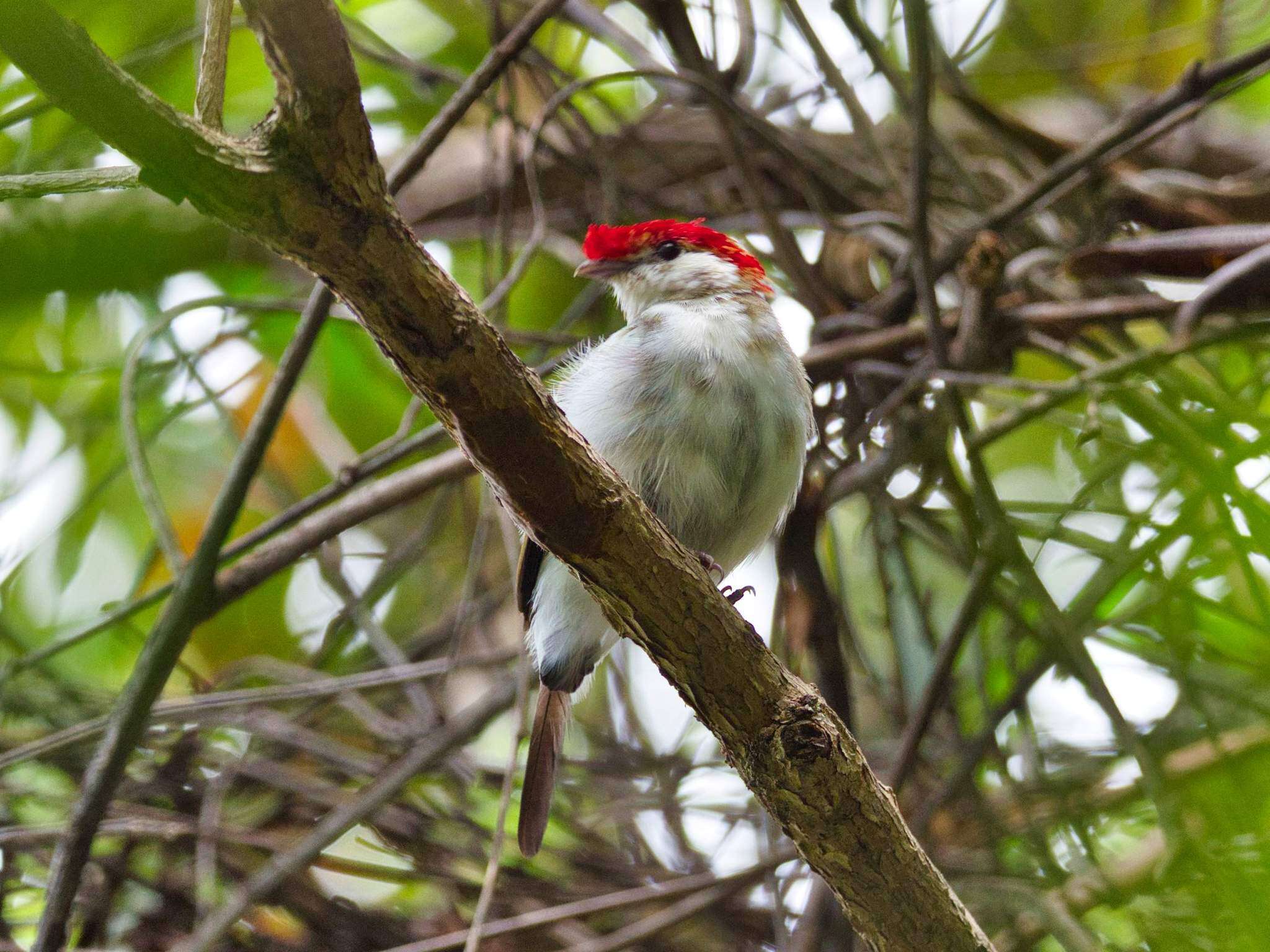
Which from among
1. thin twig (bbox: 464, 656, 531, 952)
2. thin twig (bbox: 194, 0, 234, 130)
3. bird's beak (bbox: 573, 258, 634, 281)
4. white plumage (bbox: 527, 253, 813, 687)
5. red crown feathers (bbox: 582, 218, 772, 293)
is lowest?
thin twig (bbox: 464, 656, 531, 952)

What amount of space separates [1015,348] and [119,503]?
3087mm

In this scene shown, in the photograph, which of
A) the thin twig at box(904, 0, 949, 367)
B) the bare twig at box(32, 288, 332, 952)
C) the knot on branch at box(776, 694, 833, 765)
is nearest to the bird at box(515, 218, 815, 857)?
the thin twig at box(904, 0, 949, 367)

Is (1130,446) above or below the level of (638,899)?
above

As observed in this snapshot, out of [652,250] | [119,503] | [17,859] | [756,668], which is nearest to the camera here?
[756,668]

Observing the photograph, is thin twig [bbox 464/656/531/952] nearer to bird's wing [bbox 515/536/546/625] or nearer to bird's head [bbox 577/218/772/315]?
bird's wing [bbox 515/536/546/625]

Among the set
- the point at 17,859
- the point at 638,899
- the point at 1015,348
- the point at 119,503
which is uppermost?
the point at 1015,348

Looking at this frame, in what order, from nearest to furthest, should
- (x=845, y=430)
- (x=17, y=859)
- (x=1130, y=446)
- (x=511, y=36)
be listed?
(x=511, y=36)
(x=1130, y=446)
(x=17, y=859)
(x=845, y=430)

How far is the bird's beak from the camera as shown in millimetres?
3057

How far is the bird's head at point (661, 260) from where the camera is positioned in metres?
2.95

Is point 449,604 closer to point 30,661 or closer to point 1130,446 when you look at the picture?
point 30,661

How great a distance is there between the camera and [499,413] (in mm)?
1375

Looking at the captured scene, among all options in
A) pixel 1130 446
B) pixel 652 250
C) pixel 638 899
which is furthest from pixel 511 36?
pixel 638 899

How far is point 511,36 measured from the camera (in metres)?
2.29

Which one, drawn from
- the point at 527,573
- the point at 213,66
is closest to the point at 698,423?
the point at 527,573
